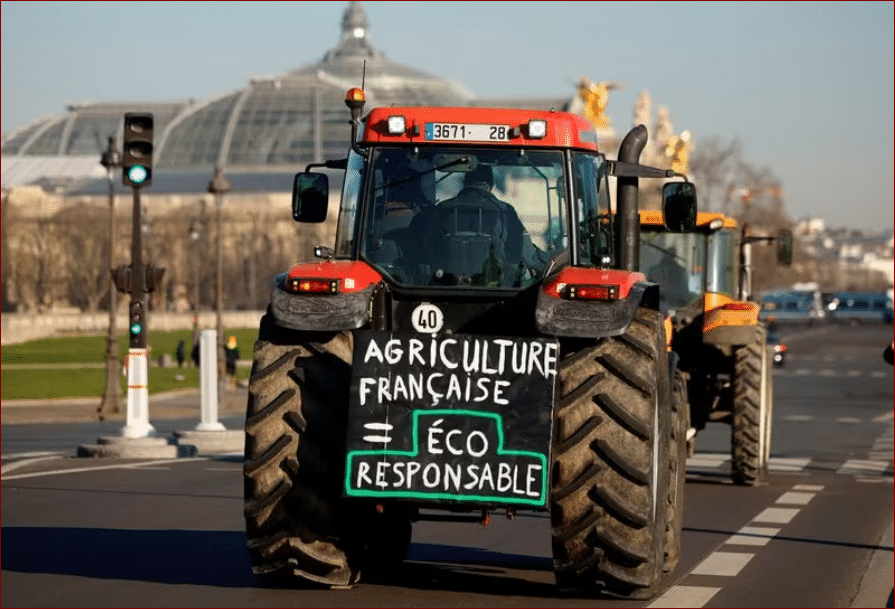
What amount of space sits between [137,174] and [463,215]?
1661 centimetres

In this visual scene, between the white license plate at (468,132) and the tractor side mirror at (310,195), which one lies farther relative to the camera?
the tractor side mirror at (310,195)

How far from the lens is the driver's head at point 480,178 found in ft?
37.4

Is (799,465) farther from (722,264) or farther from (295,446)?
(295,446)

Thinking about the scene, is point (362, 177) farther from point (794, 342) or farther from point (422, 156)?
point (794, 342)

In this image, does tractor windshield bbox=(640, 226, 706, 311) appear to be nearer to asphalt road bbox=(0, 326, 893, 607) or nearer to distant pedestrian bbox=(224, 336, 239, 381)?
asphalt road bbox=(0, 326, 893, 607)

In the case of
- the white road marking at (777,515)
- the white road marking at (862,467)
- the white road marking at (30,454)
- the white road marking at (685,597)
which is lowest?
the white road marking at (30,454)

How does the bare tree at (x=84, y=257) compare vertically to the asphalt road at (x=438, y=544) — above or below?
below

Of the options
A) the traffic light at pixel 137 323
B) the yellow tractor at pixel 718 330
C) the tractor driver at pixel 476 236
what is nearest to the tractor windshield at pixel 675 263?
the yellow tractor at pixel 718 330

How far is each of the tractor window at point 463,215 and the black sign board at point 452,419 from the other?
0.66 m

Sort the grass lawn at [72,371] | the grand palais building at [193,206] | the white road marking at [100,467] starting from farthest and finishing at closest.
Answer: the grand palais building at [193,206] < the grass lawn at [72,371] < the white road marking at [100,467]

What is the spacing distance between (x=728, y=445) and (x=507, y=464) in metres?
19.8

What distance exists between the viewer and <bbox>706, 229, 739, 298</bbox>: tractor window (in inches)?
878

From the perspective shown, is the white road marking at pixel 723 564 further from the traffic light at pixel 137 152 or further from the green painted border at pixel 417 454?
the traffic light at pixel 137 152

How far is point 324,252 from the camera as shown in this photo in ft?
38.2
